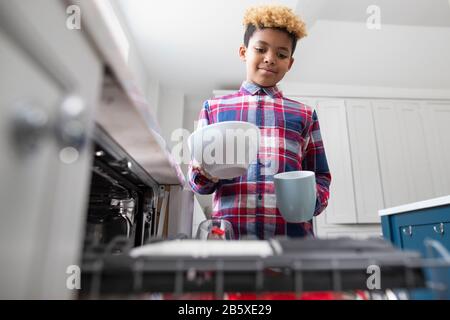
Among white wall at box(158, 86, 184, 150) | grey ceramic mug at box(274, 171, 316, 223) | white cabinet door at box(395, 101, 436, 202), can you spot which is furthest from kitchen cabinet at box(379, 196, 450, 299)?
white wall at box(158, 86, 184, 150)

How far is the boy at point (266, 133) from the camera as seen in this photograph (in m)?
0.54

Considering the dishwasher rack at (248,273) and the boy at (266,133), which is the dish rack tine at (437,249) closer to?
the dishwasher rack at (248,273)

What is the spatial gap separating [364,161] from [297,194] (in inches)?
85.7

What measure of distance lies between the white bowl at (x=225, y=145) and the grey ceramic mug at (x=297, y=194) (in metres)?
0.06

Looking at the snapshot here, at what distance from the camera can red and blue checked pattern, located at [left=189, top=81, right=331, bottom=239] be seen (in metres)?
0.53

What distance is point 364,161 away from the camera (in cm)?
232

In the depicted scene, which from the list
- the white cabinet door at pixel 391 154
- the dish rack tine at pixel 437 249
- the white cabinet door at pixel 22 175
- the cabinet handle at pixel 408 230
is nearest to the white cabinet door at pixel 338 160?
the white cabinet door at pixel 391 154

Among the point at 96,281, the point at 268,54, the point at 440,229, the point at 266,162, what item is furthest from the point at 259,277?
the point at 440,229

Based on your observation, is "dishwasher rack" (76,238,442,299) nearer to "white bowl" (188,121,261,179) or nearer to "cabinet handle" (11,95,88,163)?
"cabinet handle" (11,95,88,163)

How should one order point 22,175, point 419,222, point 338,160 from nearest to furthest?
1. point 22,175
2. point 419,222
3. point 338,160

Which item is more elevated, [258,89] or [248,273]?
[258,89]

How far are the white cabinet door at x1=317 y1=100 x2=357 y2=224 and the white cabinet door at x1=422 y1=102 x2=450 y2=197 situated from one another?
712 mm

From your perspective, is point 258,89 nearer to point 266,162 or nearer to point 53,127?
point 266,162
